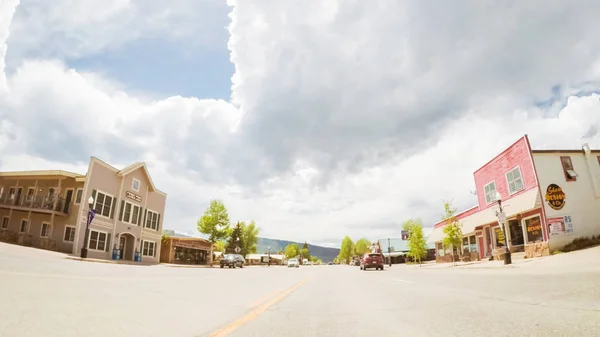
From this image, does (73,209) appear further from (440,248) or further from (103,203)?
(440,248)

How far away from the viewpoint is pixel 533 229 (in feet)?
86.8

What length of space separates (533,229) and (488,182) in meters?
8.07

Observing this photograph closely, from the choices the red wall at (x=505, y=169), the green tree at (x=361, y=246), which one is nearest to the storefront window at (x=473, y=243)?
the red wall at (x=505, y=169)

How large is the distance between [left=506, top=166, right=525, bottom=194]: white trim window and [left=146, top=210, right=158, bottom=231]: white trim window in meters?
37.8

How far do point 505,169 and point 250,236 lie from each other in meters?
83.7

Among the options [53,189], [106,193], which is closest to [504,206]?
[106,193]

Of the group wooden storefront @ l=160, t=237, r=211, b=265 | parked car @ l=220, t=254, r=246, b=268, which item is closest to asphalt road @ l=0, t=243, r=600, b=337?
parked car @ l=220, t=254, r=246, b=268

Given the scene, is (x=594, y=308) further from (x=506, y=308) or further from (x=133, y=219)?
(x=133, y=219)

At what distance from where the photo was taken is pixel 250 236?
10475 cm

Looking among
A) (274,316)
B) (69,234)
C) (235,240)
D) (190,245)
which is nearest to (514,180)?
(274,316)

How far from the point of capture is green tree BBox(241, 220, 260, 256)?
102 m

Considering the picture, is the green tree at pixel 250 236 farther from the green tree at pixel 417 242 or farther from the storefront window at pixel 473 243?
the storefront window at pixel 473 243

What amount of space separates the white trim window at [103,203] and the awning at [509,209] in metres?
35.9

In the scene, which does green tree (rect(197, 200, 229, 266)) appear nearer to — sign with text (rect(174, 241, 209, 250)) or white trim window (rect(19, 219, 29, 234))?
sign with text (rect(174, 241, 209, 250))
